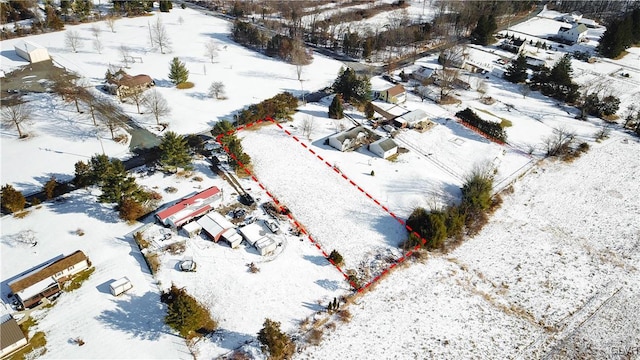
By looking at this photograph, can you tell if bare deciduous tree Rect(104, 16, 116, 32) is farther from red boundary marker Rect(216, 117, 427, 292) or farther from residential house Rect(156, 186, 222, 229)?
residential house Rect(156, 186, 222, 229)

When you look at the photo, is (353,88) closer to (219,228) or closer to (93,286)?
(219,228)

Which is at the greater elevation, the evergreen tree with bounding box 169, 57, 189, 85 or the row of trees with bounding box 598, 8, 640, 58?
the row of trees with bounding box 598, 8, 640, 58

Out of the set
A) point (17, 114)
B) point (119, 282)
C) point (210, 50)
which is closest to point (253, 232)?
point (119, 282)

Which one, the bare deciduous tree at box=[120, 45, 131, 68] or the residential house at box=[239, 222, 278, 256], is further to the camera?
the bare deciduous tree at box=[120, 45, 131, 68]

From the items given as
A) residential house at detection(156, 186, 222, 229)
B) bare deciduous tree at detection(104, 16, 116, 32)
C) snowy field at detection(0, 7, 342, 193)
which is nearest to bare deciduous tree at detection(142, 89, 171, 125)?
snowy field at detection(0, 7, 342, 193)

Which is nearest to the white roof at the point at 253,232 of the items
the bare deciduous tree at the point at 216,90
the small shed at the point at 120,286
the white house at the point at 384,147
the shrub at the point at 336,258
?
the shrub at the point at 336,258

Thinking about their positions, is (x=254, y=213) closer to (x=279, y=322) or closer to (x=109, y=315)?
(x=279, y=322)
